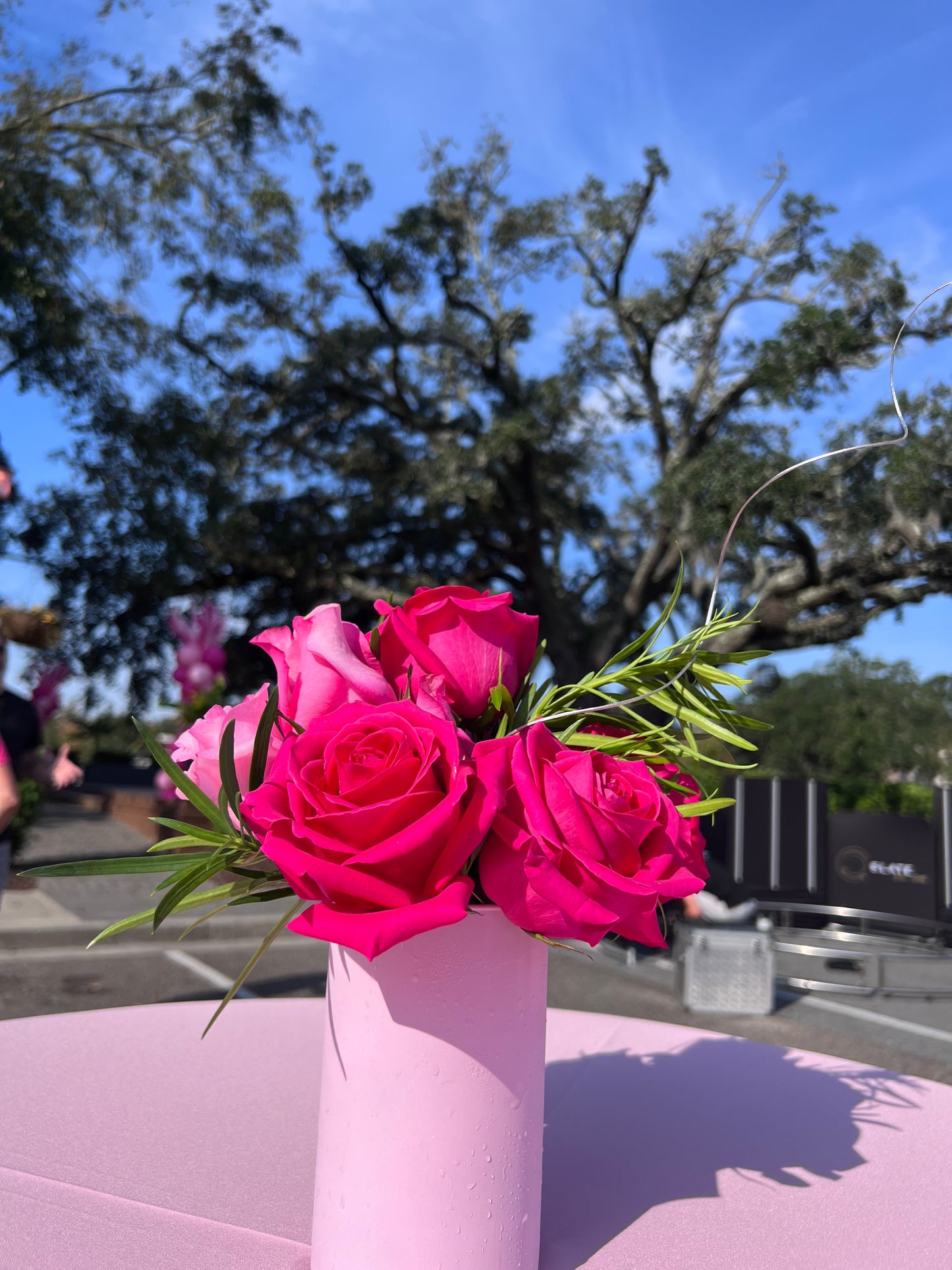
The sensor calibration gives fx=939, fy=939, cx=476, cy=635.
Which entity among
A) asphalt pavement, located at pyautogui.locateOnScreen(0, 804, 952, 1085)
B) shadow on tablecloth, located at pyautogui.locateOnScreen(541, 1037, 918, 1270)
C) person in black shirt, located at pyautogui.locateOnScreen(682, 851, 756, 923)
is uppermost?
shadow on tablecloth, located at pyautogui.locateOnScreen(541, 1037, 918, 1270)

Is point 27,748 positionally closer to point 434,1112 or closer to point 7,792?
point 7,792

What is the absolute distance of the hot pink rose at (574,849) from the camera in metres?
0.76

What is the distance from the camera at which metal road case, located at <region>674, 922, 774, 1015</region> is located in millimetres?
6191

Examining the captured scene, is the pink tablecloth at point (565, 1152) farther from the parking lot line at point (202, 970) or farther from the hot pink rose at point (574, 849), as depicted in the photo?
the parking lot line at point (202, 970)

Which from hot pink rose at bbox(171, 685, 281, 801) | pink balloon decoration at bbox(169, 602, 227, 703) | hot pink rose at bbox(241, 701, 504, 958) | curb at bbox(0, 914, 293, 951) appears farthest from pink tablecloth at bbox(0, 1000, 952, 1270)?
curb at bbox(0, 914, 293, 951)

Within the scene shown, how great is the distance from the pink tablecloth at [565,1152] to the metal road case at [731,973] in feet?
→ 15.8

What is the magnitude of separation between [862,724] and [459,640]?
164ft

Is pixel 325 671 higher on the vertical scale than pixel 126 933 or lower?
higher

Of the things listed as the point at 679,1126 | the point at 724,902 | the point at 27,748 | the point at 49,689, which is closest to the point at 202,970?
the point at 49,689

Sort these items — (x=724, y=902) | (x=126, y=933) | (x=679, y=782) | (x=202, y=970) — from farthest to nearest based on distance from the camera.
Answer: (x=724, y=902) → (x=202, y=970) → (x=126, y=933) → (x=679, y=782)

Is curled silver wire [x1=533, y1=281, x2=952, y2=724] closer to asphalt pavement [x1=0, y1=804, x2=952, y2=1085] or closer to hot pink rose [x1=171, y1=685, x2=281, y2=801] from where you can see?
hot pink rose [x1=171, y1=685, x2=281, y2=801]

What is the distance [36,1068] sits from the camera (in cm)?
136

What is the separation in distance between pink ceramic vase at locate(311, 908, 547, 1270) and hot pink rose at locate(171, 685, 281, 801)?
202 millimetres

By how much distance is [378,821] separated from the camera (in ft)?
2.36
